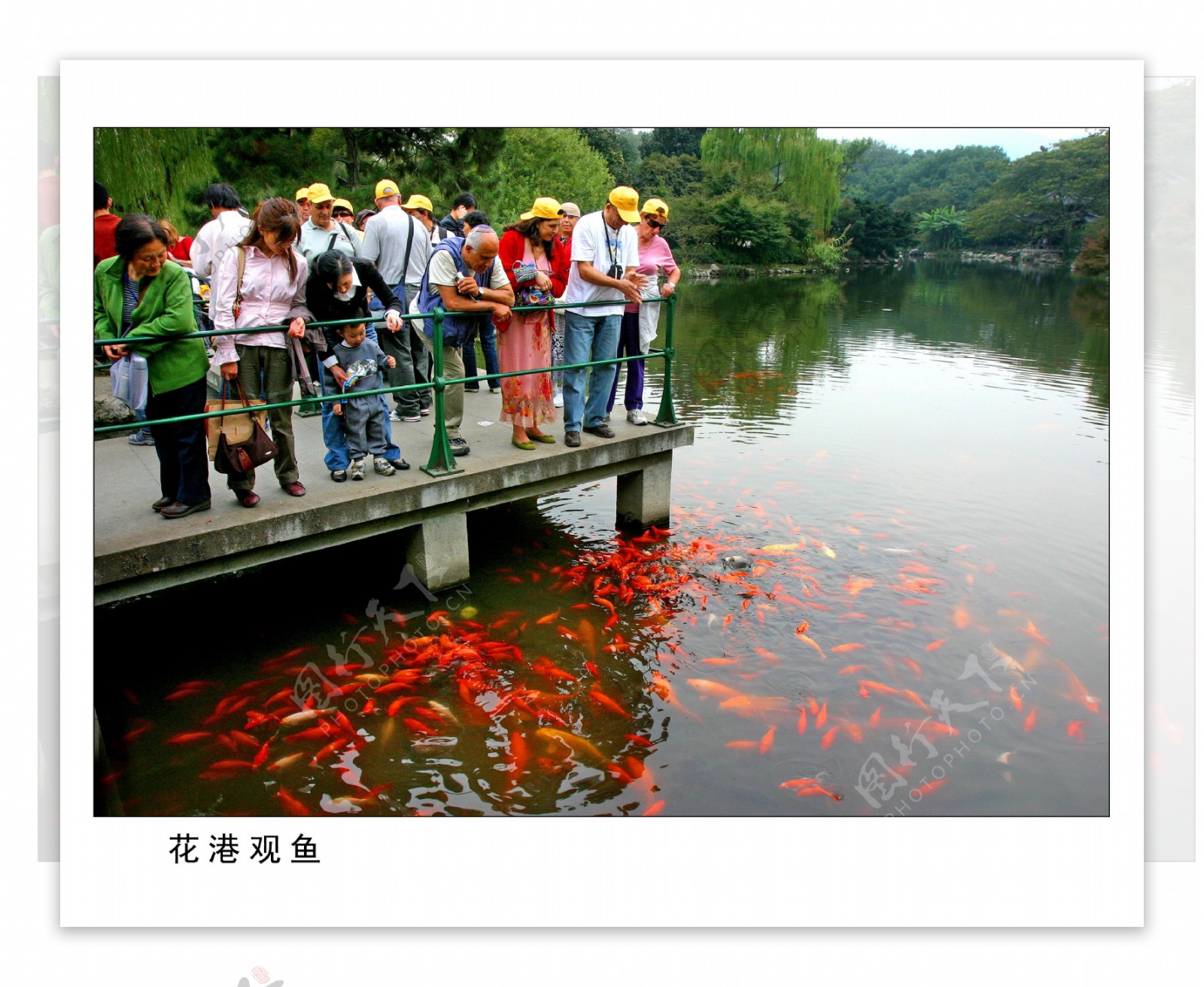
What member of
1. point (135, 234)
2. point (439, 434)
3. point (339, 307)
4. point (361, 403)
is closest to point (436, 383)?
point (439, 434)

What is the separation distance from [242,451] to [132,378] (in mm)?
691

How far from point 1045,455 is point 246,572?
29.1 feet

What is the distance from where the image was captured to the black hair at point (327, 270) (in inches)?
213

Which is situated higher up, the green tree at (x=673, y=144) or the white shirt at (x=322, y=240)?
the green tree at (x=673, y=144)

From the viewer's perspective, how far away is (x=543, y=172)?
29.6 m

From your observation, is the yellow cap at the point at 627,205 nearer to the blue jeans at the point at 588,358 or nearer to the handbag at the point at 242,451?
the blue jeans at the point at 588,358

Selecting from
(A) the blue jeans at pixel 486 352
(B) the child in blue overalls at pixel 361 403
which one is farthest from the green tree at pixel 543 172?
(B) the child in blue overalls at pixel 361 403

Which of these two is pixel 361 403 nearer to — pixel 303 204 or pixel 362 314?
pixel 362 314

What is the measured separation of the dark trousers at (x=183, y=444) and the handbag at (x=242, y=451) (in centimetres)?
9

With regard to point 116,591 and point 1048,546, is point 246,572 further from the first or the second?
point 1048,546

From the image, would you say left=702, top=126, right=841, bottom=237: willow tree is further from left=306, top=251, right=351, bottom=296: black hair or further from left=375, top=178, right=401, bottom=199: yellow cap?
left=306, top=251, right=351, bottom=296: black hair

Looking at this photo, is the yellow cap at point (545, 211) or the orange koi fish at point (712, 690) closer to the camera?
the orange koi fish at point (712, 690)
